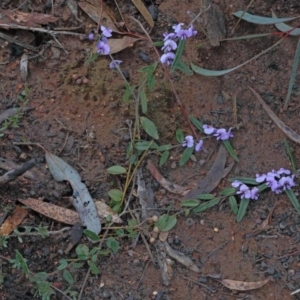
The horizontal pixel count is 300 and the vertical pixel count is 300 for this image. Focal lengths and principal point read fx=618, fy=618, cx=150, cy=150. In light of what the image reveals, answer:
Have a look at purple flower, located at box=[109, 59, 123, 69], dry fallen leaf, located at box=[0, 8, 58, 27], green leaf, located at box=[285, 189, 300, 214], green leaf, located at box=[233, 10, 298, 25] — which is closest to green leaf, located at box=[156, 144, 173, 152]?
purple flower, located at box=[109, 59, 123, 69]

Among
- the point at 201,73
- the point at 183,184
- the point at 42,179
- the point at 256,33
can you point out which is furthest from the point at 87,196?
the point at 256,33

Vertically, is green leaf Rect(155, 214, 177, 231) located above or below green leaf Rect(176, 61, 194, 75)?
below

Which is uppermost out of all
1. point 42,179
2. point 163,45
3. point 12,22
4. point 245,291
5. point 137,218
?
point 12,22

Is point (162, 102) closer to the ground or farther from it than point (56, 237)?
farther from it

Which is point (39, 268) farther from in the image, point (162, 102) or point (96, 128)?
point (162, 102)

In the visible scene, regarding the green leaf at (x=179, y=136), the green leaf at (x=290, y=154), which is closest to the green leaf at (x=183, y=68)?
the green leaf at (x=179, y=136)

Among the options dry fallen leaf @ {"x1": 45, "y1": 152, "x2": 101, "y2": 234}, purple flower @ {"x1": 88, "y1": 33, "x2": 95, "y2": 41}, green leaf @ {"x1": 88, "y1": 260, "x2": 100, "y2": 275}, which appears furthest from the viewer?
purple flower @ {"x1": 88, "y1": 33, "x2": 95, "y2": 41}

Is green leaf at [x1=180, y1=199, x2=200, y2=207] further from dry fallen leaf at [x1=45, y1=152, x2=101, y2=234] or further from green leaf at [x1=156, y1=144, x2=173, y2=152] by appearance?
dry fallen leaf at [x1=45, y1=152, x2=101, y2=234]
